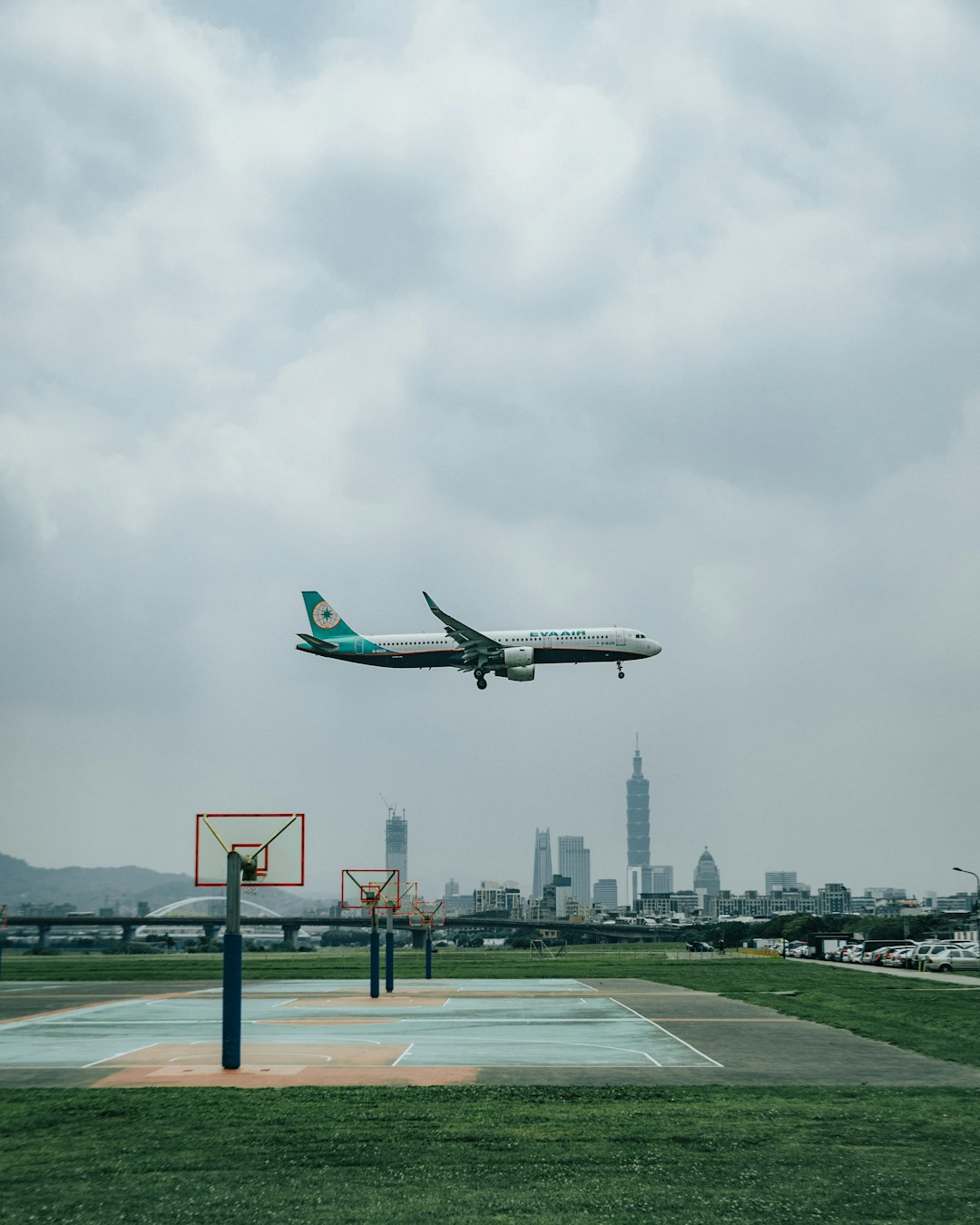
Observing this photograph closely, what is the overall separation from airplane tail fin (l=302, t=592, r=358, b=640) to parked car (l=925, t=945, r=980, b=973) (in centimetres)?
4593

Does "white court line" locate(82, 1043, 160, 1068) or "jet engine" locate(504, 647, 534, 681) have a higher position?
"jet engine" locate(504, 647, 534, 681)

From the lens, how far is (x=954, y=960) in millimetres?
69875

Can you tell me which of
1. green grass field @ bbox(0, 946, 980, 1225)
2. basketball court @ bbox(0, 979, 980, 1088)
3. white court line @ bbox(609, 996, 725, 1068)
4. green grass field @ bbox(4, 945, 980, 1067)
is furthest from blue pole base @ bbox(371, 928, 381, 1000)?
green grass field @ bbox(0, 946, 980, 1225)

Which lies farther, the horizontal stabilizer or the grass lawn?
the horizontal stabilizer

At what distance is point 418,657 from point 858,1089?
203ft

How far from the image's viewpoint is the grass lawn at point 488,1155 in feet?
41.7

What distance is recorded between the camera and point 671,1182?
13.8 meters

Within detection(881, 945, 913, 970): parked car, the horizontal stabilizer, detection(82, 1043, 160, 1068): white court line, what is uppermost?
the horizontal stabilizer

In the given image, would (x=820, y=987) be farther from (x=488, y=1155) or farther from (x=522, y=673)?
(x=488, y=1155)

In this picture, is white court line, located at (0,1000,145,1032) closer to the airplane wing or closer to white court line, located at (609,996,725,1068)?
white court line, located at (609,996,725,1068)

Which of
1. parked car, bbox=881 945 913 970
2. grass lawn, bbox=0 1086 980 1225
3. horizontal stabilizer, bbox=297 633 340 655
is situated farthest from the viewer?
horizontal stabilizer, bbox=297 633 340 655

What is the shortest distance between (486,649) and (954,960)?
35718 mm

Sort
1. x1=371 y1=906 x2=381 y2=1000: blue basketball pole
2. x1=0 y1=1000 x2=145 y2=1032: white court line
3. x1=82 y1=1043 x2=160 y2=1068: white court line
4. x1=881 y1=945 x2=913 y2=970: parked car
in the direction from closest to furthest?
x1=82 y1=1043 x2=160 y2=1068: white court line → x1=0 y1=1000 x2=145 y2=1032: white court line → x1=371 y1=906 x2=381 y2=1000: blue basketball pole → x1=881 y1=945 x2=913 y2=970: parked car

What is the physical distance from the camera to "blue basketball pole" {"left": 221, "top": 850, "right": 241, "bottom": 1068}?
22.7 m
